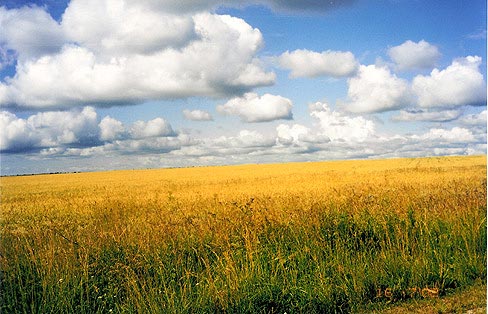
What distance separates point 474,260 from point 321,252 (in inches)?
103

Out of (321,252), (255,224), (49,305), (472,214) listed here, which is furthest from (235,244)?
(472,214)

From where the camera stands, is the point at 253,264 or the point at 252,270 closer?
the point at 252,270

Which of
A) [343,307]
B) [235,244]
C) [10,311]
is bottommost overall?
[343,307]

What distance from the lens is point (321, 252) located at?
661cm

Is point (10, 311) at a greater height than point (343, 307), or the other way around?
point (10, 311)

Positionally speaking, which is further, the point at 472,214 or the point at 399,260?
the point at 472,214

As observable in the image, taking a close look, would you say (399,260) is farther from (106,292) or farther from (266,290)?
(106,292)

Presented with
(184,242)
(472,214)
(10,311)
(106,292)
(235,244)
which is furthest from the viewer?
(472,214)

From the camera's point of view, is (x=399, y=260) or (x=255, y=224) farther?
(x=255, y=224)

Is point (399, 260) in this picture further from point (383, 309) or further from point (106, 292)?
point (106, 292)

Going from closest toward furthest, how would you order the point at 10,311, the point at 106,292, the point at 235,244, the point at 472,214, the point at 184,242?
the point at 10,311 → the point at 106,292 → the point at 235,244 → the point at 184,242 → the point at 472,214

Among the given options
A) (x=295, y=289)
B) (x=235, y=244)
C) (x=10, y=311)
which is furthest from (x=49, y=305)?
(x=295, y=289)

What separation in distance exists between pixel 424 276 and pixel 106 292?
194 inches

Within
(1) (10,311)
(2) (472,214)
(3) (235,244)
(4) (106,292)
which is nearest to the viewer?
(1) (10,311)
